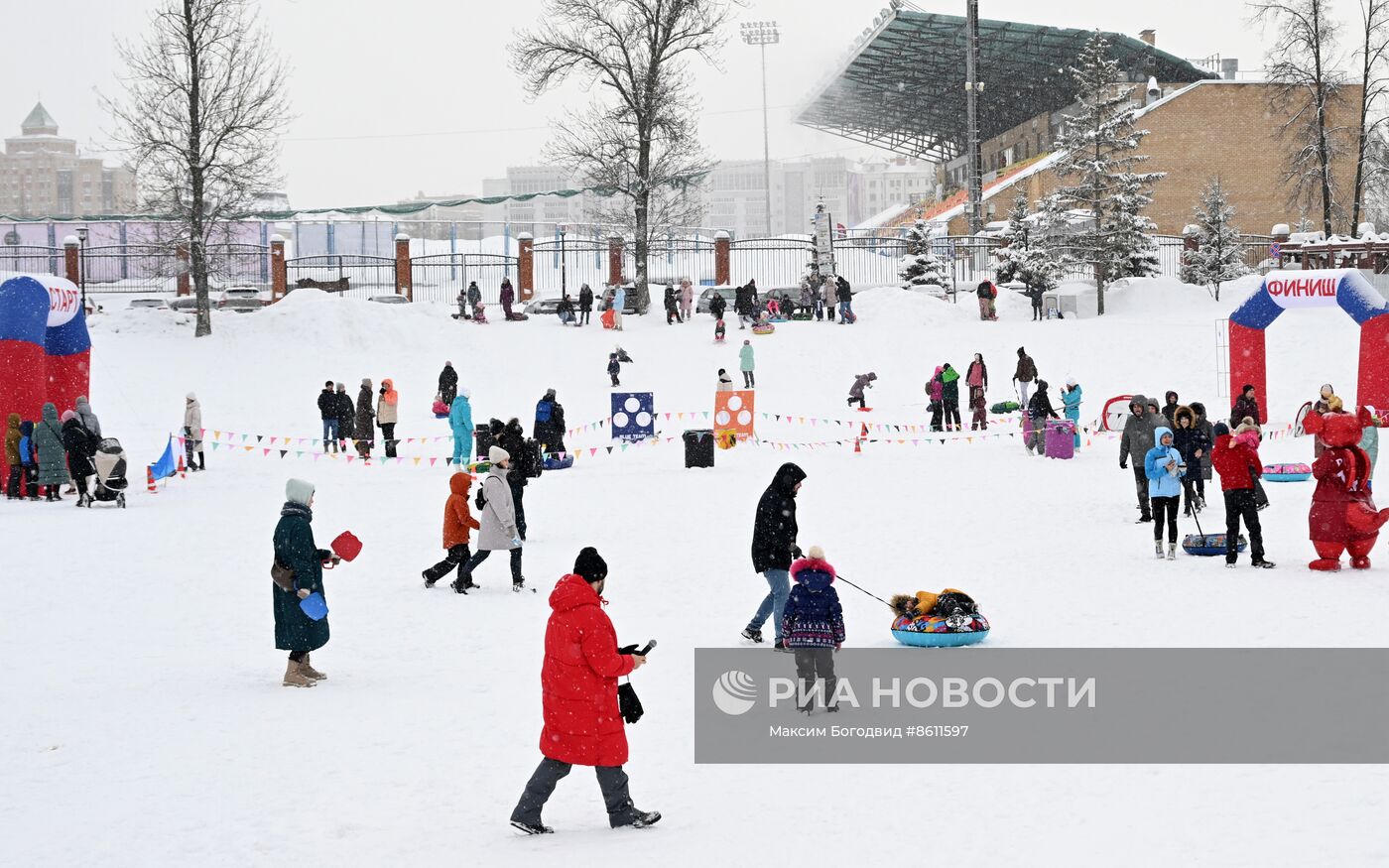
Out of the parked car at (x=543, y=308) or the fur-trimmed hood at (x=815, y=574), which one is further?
the parked car at (x=543, y=308)

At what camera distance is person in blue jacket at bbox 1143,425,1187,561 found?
13664mm

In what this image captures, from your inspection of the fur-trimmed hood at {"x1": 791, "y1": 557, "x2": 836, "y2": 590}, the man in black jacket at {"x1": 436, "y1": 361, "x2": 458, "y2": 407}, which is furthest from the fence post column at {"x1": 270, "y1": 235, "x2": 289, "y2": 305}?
the fur-trimmed hood at {"x1": 791, "y1": 557, "x2": 836, "y2": 590}

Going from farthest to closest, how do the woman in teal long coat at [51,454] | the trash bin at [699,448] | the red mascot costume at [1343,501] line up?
the trash bin at [699,448] < the woman in teal long coat at [51,454] < the red mascot costume at [1343,501]

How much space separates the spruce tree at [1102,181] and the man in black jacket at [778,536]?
30988 millimetres

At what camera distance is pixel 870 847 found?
668 cm

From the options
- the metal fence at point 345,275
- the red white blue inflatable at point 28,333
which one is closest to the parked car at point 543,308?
the metal fence at point 345,275

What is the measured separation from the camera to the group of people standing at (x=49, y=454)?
64.8 ft

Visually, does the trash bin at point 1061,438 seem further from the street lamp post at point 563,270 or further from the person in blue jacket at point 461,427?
the street lamp post at point 563,270

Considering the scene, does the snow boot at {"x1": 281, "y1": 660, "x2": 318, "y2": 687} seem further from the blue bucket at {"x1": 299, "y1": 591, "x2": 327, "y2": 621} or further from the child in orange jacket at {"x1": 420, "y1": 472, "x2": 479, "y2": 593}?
the child in orange jacket at {"x1": 420, "y1": 472, "x2": 479, "y2": 593}

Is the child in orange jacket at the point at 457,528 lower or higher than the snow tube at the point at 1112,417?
lower

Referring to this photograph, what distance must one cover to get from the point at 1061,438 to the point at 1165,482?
8.96 m

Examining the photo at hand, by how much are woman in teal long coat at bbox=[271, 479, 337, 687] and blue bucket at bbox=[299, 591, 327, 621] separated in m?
0.04

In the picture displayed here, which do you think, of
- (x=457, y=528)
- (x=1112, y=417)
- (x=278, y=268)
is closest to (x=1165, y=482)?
(x=457, y=528)

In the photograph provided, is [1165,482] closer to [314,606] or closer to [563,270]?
[314,606]
